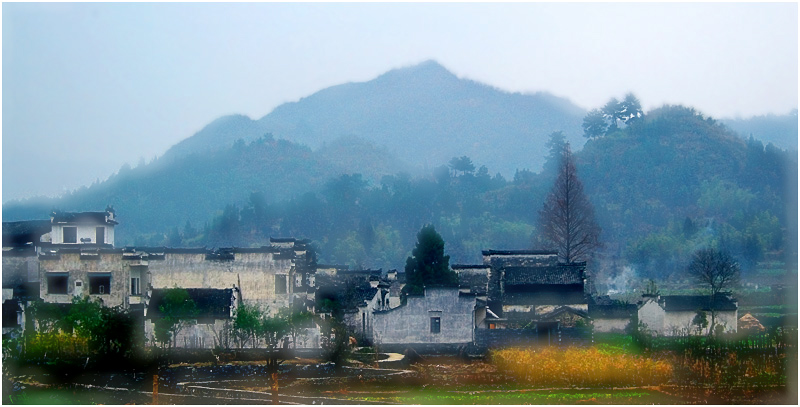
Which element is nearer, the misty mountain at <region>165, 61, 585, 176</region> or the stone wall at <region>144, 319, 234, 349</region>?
the stone wall at <region>144, 319, 234, 349</region>

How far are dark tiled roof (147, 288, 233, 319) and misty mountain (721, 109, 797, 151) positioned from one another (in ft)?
291

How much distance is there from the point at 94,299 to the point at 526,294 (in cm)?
1284

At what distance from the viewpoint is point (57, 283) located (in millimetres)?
32719

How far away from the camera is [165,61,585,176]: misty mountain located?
138250 millimetres

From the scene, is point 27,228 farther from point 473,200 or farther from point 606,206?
point 606,206

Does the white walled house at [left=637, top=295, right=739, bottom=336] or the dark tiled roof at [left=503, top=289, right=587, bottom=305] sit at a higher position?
the dark tiled roof at [left=503, top=289, right=587, bottom=305]

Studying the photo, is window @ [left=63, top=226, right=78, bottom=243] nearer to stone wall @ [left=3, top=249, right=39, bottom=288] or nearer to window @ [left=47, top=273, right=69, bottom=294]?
stone wall @ [left=3, top=249, right=39, bottom=288]

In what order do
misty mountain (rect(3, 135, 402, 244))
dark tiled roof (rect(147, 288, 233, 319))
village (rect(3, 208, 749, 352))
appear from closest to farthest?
1. dark tiled roof (rect(147, 288, 233, 319))
2. village (rect(3, 208, 749, 352))
3. misty mountain (rect(3, 135, 402, 244))

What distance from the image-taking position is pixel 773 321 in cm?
3653

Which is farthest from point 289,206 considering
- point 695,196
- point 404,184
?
point 695,196

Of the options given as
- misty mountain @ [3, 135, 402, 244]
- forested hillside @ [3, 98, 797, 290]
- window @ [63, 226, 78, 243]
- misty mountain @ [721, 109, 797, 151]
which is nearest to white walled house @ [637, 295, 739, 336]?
window @ [63, 226, 78, 243]

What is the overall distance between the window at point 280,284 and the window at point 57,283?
625cm

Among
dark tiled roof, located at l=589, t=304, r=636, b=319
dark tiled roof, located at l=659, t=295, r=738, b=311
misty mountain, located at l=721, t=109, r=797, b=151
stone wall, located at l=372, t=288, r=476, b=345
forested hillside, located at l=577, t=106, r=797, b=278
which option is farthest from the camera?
misty mountain, located at l=721, t=109, r=797, b=151

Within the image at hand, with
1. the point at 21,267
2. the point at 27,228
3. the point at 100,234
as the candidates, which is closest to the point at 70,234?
the point at 100,234
